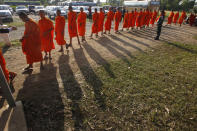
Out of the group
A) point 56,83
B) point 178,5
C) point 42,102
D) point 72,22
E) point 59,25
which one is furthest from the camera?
point 178,5

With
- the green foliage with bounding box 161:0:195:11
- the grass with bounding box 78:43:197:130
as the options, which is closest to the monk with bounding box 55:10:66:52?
the grass with bounding box 78:43:197:130

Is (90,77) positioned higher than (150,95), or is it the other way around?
(90,77)

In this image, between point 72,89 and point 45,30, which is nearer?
point 72,89

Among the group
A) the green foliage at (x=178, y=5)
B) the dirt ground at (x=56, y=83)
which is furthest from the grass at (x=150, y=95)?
the green foliage at (x=178, y=5)

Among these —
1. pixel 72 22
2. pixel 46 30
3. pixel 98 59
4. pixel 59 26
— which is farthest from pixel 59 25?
pixel 98 59

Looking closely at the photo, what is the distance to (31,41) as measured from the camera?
140 inches

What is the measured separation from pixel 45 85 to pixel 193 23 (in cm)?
1803

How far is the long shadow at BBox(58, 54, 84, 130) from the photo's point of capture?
Result: 247 cm

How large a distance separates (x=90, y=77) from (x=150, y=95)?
1687mm

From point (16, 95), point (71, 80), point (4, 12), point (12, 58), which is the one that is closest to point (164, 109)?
point (71, 80)

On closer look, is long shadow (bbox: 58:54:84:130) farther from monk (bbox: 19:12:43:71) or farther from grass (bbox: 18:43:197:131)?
monk (bbox: 19:12:43:71)

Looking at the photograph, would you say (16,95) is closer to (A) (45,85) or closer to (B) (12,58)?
(A) (45,85)

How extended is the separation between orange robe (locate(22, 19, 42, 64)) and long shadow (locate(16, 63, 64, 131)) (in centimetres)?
58

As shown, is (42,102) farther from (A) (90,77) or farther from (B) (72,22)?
(B) (72,22)
